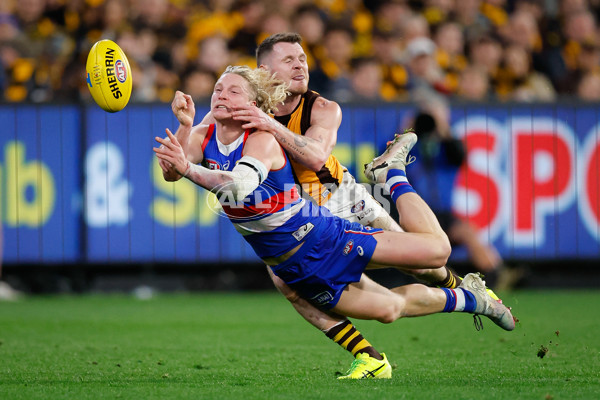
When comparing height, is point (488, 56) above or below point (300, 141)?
above

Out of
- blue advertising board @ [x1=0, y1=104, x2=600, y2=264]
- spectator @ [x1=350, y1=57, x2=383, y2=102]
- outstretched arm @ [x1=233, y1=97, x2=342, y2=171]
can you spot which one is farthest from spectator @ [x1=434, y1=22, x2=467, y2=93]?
outstretched arm @ [x1=233, y1=97, x2=342, y2=171]

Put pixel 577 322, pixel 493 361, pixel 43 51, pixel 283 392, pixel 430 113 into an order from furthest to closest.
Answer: pixel 43 51 → pixel 430 113 → pixel 577 322 → pixel 493 361 → pixel 283 392

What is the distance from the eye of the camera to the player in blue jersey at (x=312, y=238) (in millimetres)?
5539

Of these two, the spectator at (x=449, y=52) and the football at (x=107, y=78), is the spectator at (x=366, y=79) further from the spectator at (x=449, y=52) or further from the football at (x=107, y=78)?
the football at (x=107, y=78)

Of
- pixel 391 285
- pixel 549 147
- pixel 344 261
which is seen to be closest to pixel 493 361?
pixel 344 261

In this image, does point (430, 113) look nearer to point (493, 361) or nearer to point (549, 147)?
point (549, 147)

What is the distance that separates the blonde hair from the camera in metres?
5.72

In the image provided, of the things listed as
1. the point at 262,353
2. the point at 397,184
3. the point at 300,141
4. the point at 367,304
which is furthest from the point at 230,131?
the point at 262,353

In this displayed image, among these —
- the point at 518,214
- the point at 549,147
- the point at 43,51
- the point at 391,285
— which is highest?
the point at 43,51

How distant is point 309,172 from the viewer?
21.2 feet

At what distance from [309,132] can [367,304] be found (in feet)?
4.18

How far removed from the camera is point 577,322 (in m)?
8.60

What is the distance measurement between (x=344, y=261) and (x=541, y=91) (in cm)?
779

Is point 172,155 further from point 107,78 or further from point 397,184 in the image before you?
point 397,184
